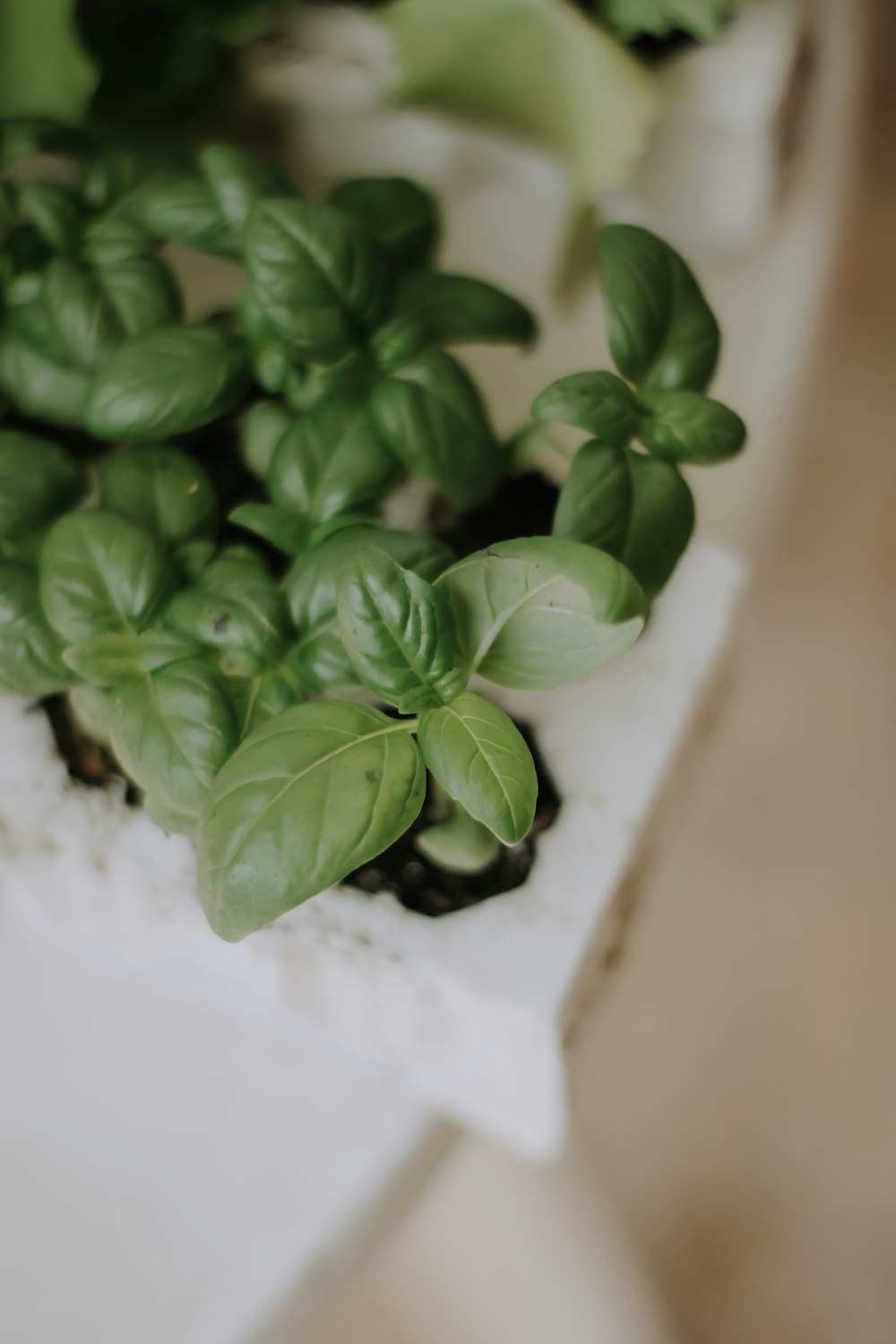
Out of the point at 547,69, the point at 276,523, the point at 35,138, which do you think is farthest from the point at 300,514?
the point at 547,69

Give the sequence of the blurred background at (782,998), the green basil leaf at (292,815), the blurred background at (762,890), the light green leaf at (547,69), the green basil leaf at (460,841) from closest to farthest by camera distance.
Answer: the green basil leaf at (292,815), the green basil leaf at (460,841), the light green leaf at (547,69), the blurred background at (762,890), the blurred background at (782,998)

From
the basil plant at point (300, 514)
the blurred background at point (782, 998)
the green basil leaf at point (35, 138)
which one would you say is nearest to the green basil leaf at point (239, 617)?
the basil plant at point (300, 514)

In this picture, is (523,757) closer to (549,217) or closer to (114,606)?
(114,606)

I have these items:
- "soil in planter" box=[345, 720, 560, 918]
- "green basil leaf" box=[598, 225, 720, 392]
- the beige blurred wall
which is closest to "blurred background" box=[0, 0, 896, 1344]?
the beige blurred wall

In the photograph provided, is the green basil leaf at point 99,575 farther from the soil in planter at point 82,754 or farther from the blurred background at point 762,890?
the blurred background at point 762,890

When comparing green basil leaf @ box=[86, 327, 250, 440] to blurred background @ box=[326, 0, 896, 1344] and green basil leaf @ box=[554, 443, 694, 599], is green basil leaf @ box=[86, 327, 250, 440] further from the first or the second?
blurred background @ box=[326, 0, 896, 1344]

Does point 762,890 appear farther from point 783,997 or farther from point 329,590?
point 329,590

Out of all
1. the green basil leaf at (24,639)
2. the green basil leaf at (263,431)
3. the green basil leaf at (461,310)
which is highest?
the green basil leaf at (461,310)
